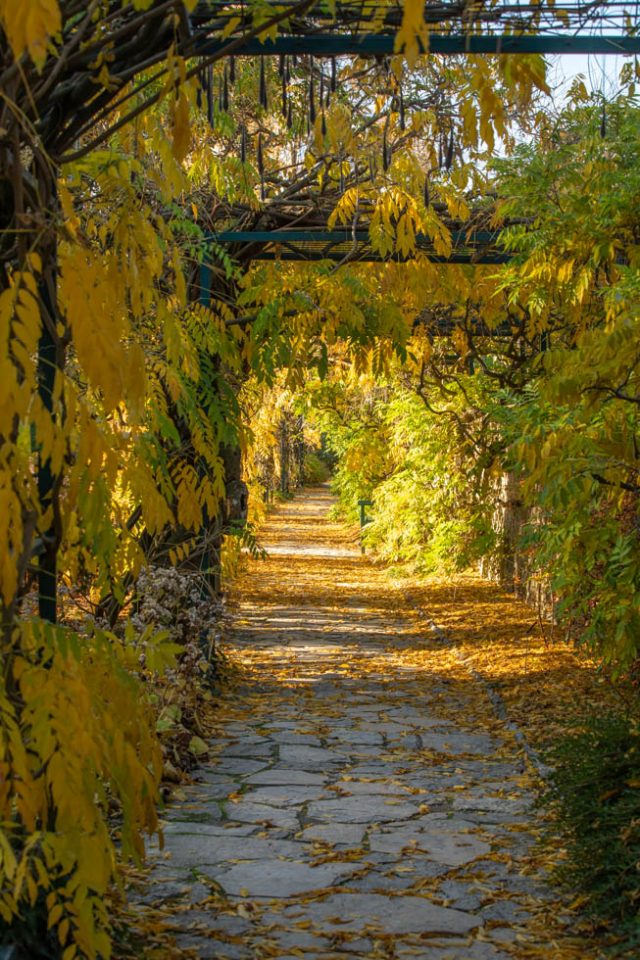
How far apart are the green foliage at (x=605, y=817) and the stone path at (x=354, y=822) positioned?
1.17 ft

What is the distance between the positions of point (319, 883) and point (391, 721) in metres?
3.80

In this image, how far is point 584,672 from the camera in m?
10.1

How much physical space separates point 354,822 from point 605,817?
2.04 m

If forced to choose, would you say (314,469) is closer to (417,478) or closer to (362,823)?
(417,478)

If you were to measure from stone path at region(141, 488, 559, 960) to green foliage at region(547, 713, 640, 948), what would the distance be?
358 mm

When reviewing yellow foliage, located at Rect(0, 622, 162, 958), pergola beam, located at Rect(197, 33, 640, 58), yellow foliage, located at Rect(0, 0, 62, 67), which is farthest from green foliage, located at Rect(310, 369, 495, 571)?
yellow foliage, located at Rect(0, 0, 62, 67)

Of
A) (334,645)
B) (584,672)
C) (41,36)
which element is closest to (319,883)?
(41,36)

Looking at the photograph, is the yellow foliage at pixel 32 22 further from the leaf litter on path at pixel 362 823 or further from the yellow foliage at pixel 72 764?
the leaf litter on path at pixel 362 823

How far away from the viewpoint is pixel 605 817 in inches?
183

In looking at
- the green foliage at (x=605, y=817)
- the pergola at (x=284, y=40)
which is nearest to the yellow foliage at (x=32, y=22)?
the pergola at (x=284, y=40)

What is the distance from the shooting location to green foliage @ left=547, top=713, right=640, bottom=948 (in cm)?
443

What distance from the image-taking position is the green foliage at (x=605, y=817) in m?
4.43

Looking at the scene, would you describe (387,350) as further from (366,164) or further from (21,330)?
(21,330)

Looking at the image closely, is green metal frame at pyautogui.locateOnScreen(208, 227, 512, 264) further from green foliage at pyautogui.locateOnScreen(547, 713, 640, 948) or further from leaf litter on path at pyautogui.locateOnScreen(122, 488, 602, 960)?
green foliage at pyautogui.locateOnScreen(547, 713, 640, 948)
